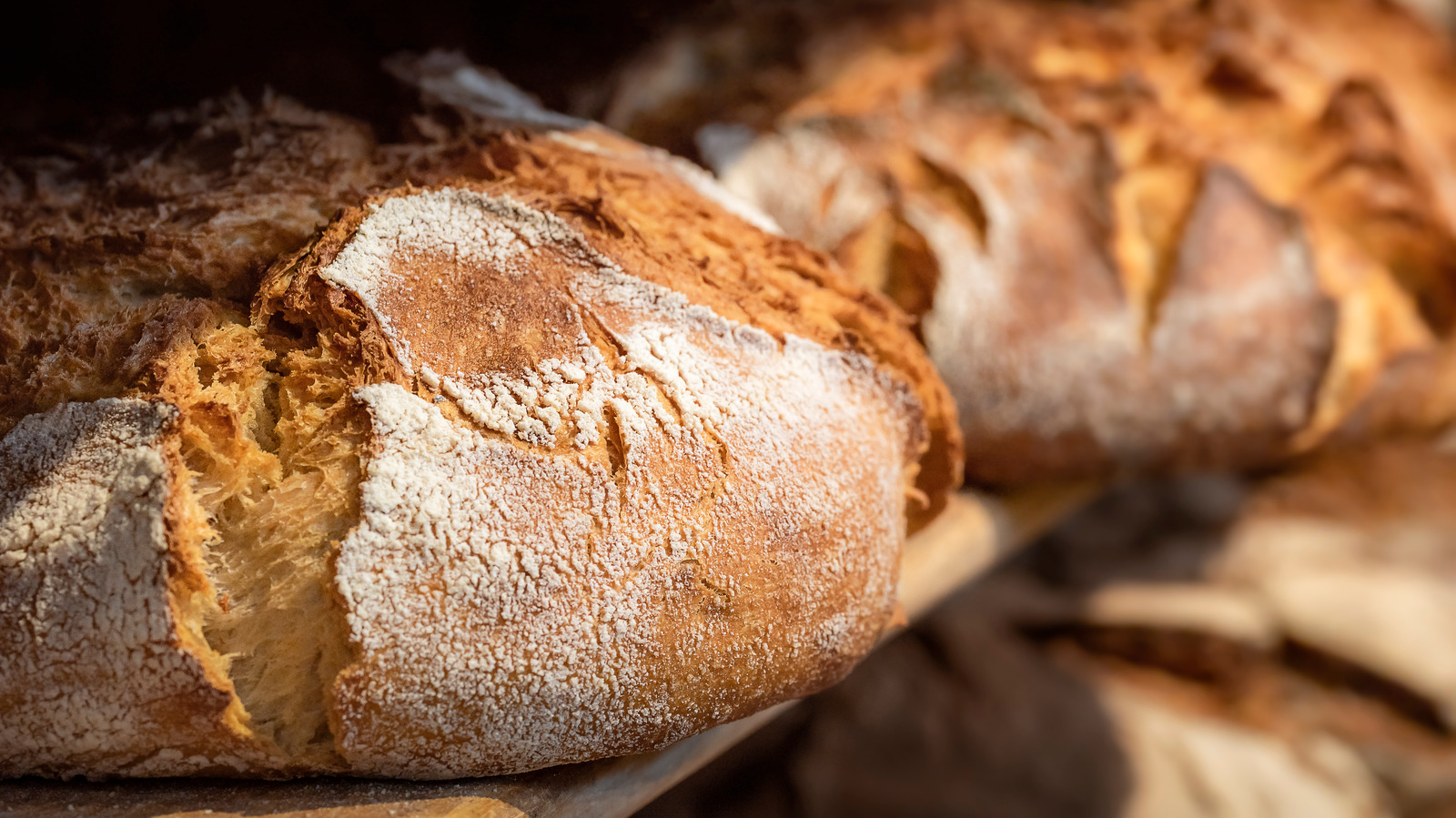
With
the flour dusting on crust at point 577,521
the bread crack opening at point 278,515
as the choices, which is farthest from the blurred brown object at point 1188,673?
the bread crack opening at point 278,515

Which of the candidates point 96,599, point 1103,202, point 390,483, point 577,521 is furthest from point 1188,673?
point 96,599

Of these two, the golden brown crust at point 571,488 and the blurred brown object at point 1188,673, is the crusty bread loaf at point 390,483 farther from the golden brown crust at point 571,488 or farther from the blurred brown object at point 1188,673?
the blurred brown object at point 1188,673

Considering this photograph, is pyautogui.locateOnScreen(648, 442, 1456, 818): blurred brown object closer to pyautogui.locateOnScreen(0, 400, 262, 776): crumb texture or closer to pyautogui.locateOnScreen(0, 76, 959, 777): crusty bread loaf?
pyautogui.locateOnScreen(0, 76, 959, 777): crusty bread loaf

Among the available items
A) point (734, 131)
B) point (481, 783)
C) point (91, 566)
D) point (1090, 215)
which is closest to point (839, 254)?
point (734, 131)

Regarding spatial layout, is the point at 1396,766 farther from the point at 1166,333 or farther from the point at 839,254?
the point at 839,254

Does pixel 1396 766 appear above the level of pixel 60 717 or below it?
below

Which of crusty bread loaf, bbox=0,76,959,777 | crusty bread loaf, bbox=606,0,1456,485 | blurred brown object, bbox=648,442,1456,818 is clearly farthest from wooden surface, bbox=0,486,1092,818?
crusty bread loaf, bbox=606,0,1456,485
